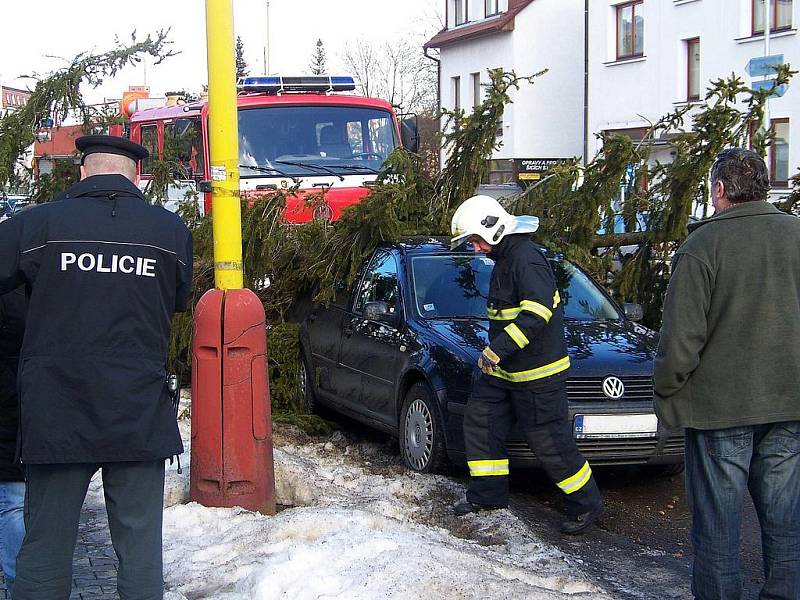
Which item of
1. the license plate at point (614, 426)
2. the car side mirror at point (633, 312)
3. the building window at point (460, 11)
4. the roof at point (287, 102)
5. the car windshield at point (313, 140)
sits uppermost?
the building window at point (460, 11)

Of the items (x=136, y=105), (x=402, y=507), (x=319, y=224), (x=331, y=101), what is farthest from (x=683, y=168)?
(x=136, y=105)

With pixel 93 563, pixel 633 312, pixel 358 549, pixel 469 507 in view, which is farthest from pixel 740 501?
pixel 633 312

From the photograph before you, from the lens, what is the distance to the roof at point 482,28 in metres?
41.8

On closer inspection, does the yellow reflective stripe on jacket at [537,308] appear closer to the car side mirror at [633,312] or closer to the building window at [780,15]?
the car side mirror at [633,312]

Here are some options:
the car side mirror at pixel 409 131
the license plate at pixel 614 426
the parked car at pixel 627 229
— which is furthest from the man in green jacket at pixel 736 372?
the car side mirror at pixel 409 131

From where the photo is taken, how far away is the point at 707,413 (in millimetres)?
4262

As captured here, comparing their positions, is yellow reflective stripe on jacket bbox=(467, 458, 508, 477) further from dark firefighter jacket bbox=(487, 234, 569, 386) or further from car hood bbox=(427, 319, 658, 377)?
car hood bbox=(427, 319, 658, 377)

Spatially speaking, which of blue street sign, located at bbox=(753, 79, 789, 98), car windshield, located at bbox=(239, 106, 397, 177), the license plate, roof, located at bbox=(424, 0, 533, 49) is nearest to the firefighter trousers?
the license plate

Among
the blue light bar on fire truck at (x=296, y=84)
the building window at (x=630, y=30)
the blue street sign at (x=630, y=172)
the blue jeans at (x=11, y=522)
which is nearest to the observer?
the blue jeans at (x=11, y=522)

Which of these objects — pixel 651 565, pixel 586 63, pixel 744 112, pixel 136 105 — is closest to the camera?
pixel 651 565

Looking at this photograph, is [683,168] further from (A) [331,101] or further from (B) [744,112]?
(A) [331,101]

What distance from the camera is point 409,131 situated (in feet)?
41.8

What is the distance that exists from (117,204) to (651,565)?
10.6ft

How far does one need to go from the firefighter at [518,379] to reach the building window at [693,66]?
26.8m
